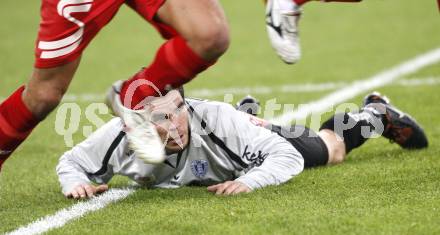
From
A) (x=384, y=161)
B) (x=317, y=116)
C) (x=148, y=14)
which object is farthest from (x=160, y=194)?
(x=317, y=116)

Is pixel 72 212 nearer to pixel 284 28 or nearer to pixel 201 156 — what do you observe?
pixel 201 156

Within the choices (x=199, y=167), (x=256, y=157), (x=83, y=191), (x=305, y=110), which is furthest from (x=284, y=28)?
(x=305, y=110)

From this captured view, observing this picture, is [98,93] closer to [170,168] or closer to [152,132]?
[170,168]

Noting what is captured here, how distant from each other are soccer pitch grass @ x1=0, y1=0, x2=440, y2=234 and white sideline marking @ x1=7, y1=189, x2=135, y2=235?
7 cm

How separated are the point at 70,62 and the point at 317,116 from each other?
9.90 ft

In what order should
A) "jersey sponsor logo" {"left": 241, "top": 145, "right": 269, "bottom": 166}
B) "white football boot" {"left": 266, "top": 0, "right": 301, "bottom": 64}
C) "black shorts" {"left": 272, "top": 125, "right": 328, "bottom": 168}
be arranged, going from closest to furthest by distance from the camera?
"white football boot" {"left": 266, "top": 0, "right": 301, "bottom": 64}, "jersey sponsor logo" {"left": 241, "top": 145, "right": 269, "bottom": 166}, "black shorts" {"left": 272, "top": 125, "right": 328, "bottom": 168}

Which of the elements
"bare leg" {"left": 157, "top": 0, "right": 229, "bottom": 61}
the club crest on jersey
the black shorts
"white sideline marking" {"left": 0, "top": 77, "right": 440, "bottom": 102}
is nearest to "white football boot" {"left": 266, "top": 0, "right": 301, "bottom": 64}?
"bare leg" {"left": 157, "top": 0, "right": 229, "bottom": 61}

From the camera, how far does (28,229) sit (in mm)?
4000

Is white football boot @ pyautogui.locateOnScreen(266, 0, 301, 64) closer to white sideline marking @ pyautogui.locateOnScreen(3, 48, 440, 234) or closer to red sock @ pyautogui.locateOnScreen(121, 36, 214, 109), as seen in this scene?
red sock @ pyautogui.locateOnScreen(121, 36, 214, 109)

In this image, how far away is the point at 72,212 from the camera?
4.25m

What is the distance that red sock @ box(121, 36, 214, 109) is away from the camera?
3.76 metres

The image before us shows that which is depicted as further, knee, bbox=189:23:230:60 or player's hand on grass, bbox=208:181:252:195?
player's hand on grass, bbox=208:181:252:195

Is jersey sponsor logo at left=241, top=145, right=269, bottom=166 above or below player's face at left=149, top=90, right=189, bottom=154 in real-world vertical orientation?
below

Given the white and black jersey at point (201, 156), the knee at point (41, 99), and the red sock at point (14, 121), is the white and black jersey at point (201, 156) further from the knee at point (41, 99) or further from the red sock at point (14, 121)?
the knee at point (41, 99)
